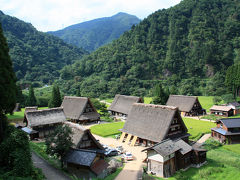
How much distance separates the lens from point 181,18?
134500 millimetres

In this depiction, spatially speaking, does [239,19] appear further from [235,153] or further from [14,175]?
[14,175]

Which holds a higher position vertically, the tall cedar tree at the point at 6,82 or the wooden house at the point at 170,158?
the tall cedar tree at the point at 6,82

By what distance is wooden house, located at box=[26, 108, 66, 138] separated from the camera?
3456 cm

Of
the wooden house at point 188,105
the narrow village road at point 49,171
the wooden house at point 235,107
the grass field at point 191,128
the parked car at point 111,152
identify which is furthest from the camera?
the wooden house at point 188,105

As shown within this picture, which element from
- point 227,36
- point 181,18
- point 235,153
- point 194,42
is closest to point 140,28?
point 181,18

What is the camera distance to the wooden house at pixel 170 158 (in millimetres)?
23344

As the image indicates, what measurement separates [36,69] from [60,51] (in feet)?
146

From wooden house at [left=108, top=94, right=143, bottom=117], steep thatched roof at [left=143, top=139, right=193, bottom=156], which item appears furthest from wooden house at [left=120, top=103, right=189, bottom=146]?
Answer: wooden house at [left=108, top=94, right=143, bottom=117]

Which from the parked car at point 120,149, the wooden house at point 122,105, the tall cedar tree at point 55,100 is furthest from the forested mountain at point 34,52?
the parked car at point 120,149

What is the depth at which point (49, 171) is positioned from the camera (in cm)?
2119

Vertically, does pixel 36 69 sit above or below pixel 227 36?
below

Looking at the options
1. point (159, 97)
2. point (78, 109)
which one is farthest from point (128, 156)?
point (159, 97)

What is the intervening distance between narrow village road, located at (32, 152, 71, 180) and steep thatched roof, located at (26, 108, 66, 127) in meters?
10.8

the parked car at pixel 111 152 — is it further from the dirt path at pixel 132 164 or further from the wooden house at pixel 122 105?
the wooden house at pixel 122 105
